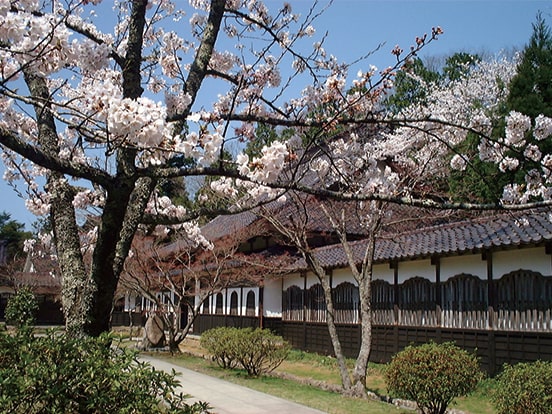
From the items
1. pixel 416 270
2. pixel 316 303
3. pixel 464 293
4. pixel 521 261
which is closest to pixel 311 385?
pixel 464 293

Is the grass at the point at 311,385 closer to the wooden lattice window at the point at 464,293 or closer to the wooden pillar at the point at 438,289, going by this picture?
the wooden lattice window at the point at 464,293

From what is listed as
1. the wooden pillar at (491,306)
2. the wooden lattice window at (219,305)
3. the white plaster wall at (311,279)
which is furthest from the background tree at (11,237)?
the wooden pillar at (491,306)

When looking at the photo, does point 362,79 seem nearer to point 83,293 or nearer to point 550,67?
point 83,293

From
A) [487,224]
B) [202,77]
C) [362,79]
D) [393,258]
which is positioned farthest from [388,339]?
[202,77]

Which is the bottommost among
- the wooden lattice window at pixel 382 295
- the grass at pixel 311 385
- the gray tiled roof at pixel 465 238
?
the grass at pixel 311 385

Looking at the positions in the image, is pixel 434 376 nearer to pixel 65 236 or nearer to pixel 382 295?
pixel 65 236

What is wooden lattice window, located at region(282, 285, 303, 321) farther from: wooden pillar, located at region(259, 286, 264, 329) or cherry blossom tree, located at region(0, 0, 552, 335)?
cherry blossom tree, located at region(0, 0, 552, 335)

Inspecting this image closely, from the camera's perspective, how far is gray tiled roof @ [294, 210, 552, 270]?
34.6 ft

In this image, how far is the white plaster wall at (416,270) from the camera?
13.4 m

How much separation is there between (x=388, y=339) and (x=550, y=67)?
10443mm

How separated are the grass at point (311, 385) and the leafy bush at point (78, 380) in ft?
17.6

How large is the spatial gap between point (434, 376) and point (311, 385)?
4.13m

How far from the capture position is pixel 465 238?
12492 mm

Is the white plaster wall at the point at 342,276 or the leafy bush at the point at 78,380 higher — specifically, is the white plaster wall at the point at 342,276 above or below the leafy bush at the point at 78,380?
above
